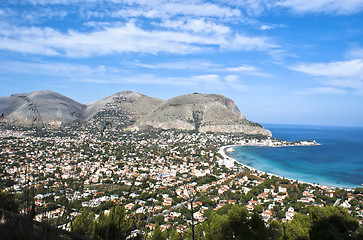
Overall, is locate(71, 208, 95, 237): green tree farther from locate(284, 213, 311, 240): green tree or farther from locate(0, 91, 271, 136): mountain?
locate(0, 91, 271, 136): mountain

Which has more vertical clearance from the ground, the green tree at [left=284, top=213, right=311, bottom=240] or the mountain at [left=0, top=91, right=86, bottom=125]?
the mountain at [left=0, top=91, right=86, bottom=125]

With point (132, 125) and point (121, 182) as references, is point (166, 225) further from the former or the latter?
point (132, 125)

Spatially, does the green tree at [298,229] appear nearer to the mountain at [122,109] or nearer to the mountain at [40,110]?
the mountain at [40,110]

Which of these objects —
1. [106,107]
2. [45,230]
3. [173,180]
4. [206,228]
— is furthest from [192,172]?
[106,107]

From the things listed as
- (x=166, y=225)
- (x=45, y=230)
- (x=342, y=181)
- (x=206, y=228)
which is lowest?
(x=342, y=181)

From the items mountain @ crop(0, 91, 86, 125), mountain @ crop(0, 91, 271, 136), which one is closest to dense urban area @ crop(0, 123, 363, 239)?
mountain @ crop(0, 91, 86, 125)

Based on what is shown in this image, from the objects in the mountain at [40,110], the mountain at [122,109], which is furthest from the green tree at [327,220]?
the mountain at [122,109]
